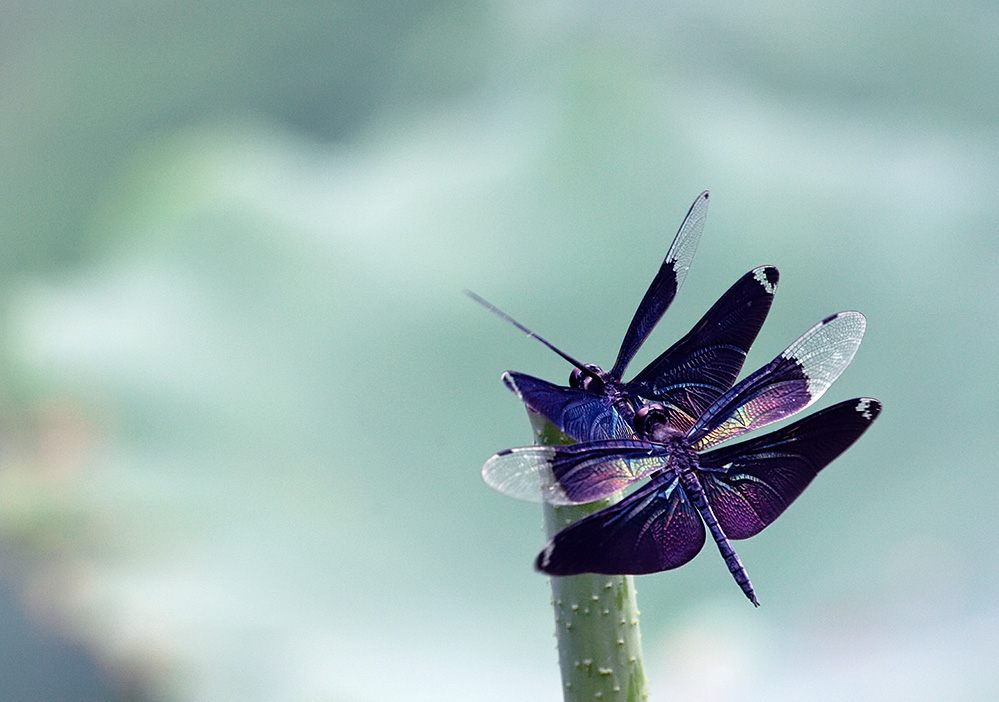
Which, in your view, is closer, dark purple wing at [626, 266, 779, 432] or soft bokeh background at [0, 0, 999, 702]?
dark purple wing at [626, 266, 779, 432]

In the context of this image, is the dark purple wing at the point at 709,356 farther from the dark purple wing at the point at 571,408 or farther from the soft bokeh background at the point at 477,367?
the soft bokeh background at the point at 477,367

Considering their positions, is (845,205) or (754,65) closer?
(845,205)

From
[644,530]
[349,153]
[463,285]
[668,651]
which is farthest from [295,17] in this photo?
[644,530]

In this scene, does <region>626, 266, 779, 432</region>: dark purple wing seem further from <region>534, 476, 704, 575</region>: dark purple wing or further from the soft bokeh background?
the soft bokeh background

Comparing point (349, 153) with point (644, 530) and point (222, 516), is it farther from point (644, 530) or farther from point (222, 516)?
point (644, 530)

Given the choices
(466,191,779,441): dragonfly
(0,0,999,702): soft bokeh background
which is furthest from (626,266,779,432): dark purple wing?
(0,0,999,702): soft bokeh background

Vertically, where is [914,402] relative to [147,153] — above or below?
below

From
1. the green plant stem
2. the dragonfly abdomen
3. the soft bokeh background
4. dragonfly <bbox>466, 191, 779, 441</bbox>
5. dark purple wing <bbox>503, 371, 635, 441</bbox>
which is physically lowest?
the green plant stem
